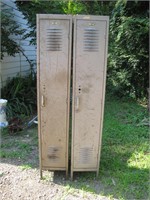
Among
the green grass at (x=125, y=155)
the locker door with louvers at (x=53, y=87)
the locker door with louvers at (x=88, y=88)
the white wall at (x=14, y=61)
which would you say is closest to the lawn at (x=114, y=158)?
the green grass at (x=125, y=155)

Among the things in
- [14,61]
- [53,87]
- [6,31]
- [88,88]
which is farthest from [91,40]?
[14,61]

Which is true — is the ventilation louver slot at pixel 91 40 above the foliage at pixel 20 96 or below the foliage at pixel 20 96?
above

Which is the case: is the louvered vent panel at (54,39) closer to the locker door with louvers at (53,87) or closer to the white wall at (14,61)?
the locker door with louvers at (53,87)

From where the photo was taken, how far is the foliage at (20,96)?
211 inches

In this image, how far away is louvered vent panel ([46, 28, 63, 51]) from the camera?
2.49m

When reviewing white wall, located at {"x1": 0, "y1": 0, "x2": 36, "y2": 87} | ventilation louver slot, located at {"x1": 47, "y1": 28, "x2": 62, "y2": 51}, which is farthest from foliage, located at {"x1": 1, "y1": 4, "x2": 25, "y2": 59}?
ventilation louver slot, located at {"x1": 47, "y1": 28, "x2": 62, "y2": 51}

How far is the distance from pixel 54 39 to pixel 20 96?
3.51 metres

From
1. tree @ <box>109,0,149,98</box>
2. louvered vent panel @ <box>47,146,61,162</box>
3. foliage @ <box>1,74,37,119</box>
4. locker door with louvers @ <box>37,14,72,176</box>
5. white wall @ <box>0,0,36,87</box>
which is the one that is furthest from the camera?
white wall @ <box>0,0,36,87</box>

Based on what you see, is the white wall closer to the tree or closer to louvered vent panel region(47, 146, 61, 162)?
the tree

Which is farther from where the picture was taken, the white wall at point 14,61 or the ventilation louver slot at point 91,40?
the white wall at point 14,61

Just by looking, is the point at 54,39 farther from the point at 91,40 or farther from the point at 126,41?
the point at 126,41

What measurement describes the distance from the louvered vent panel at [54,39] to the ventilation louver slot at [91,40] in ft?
0.89

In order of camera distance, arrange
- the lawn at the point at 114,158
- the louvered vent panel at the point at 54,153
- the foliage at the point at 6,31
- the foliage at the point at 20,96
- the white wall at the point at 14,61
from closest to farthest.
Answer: the lawn at the point at 114,158 → the louvered vent panel at the point at 54,153 → the foliage at the point at 6,31 → the foliage at the point at 20,96 → the white wall at the point at 14,61

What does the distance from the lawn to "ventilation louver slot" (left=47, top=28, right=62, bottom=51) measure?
1.59 metres
